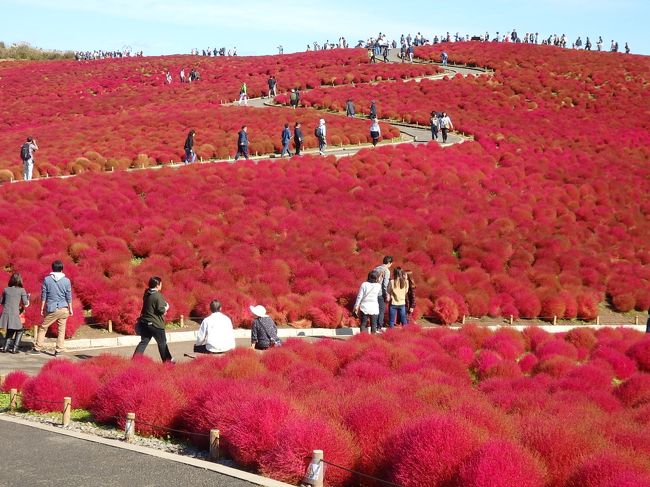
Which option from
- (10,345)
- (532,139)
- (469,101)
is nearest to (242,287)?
(10,345)

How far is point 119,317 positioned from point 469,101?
4226cm

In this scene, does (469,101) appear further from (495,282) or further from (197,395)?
(197,395)

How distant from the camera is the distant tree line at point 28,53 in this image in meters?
111

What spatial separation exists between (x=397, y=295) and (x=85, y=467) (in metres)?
10.7

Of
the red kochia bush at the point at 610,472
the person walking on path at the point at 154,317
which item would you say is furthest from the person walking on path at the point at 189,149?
the red kochia bush at the point at 610,472

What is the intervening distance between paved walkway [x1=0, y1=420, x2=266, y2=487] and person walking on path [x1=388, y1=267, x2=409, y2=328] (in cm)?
974

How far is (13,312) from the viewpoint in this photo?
50.3ft

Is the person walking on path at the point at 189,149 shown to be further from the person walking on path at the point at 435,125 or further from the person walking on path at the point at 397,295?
the person walking on path at the point at 397,295

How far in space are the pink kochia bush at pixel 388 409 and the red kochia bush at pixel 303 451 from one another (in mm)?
13

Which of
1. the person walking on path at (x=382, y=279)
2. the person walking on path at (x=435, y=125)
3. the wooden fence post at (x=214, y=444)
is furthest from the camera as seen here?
the person walking on path at (x=435, y=125)

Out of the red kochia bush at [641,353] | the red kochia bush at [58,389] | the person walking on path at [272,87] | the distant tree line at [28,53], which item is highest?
the distant tree line at [28,53]

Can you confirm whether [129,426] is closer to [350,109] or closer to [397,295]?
[397,295]

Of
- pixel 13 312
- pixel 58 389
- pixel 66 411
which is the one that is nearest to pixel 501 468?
pixel 66 411

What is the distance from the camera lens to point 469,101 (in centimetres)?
5606
